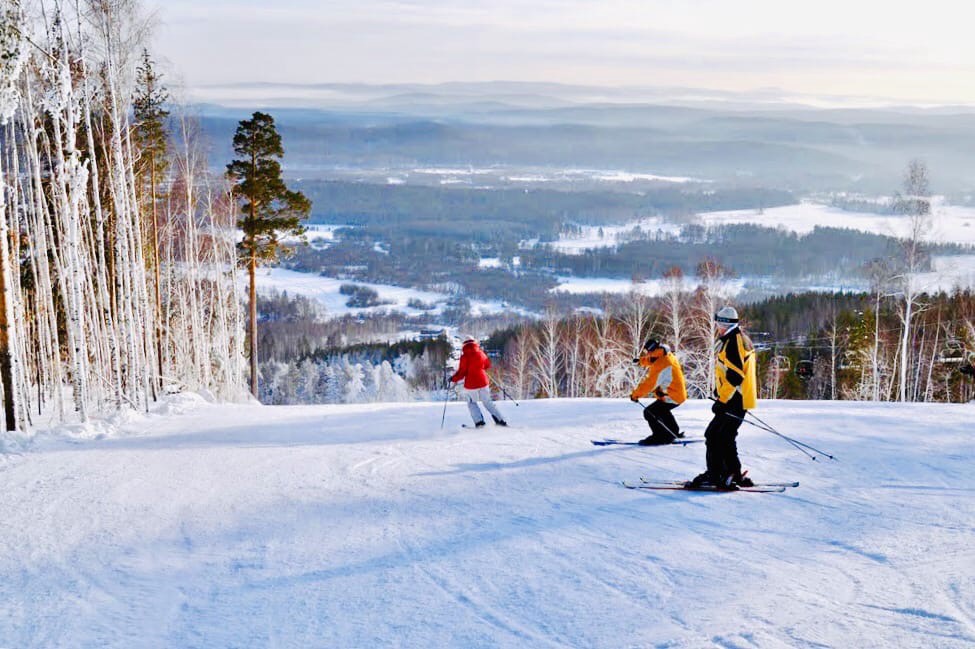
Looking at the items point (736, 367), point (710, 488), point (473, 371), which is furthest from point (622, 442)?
point (736, 367)

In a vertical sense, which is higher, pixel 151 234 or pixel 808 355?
pixel 151 234

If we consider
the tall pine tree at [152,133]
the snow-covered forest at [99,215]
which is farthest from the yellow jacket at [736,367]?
the tall pine tree at [152,133]

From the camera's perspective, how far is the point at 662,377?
9227mm

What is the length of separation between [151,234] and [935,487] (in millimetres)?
22500

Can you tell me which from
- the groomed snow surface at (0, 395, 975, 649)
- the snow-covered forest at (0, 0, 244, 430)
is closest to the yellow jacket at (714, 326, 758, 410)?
the groomed snow surface at (0, 395, 975, 649)

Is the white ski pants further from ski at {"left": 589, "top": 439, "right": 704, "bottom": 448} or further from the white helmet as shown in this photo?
the white helmet

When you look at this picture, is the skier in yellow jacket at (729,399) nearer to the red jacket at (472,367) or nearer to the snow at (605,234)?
the red jacket at (472,367)

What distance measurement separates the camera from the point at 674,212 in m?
189

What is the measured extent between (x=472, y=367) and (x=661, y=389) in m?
2.64

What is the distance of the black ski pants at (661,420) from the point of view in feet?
31.4

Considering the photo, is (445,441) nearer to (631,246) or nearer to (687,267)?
(687,267)

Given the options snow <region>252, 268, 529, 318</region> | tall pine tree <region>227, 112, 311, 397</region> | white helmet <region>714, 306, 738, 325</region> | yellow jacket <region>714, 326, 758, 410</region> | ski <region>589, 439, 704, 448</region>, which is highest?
tall pine tree <region>227, 112, 311, 397</region>

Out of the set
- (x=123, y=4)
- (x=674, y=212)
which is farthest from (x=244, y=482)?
(x=674, y=212)

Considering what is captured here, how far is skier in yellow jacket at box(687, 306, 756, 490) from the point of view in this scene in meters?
7.58
